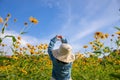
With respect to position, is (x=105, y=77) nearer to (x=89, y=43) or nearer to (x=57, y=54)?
(x=89, y=43)

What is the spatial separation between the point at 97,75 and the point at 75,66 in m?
1.50

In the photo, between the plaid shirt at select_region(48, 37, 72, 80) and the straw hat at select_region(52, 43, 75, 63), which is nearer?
the straw hat at select_region(52, 43, 75, 63)

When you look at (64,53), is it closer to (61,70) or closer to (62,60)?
(62,60)

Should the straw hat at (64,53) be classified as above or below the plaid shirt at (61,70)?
above

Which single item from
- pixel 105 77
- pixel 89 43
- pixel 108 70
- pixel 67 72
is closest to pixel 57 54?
pixel 67 72

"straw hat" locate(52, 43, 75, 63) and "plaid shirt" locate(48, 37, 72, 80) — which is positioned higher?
"straw hat" locate(52, 43, 75, 63)

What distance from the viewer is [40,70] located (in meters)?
8.03

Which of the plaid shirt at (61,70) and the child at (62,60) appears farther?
the plaid shirt at (61,70)

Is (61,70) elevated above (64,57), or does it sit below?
below

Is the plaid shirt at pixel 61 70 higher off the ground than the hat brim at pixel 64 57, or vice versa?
the hat brim at pixel 64 57

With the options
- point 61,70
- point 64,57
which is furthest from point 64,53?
point 61,70

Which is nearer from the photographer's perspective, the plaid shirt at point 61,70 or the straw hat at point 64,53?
the straw hat at point 64,53

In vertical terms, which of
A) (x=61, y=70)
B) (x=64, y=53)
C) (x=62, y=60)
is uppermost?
(x=64, y=53)

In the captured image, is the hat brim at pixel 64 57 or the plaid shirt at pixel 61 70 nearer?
the hat brim at pixel 64 57
